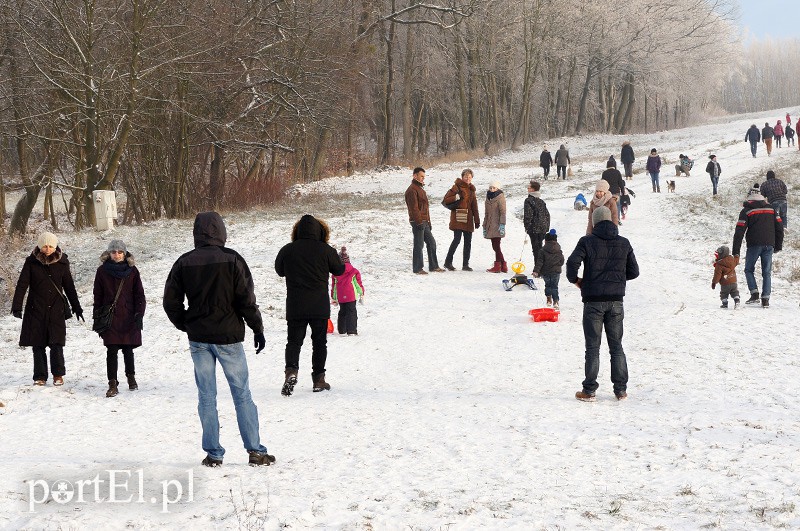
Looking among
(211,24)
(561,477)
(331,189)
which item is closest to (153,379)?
(561,477)

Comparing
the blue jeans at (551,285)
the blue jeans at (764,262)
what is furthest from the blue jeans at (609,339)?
the blue jeans at (764,262)

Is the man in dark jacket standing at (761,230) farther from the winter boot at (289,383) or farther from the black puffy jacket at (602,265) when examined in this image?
the winter boot at (289,383)

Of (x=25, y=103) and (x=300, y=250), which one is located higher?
(x=25, y=103)

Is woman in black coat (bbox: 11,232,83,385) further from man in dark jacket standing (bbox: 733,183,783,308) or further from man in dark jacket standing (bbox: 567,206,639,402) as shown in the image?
man in dark jacket standing (bbox: 733,183,783,308)

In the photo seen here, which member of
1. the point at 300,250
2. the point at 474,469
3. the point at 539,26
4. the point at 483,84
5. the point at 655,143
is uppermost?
the point at 539,26

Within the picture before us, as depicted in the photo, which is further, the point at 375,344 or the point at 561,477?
the point at 375,344

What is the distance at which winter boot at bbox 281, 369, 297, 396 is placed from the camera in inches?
344

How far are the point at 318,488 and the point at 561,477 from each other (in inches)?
70.6

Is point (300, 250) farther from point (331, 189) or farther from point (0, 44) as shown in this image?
point (331, 189)

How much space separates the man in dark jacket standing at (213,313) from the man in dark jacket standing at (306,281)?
7.86ft

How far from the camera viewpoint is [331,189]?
35.7 metres

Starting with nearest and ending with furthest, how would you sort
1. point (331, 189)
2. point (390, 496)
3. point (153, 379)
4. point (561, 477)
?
point (390, 496) < point (561, 477) < point (153, 379) < point (331, 189)

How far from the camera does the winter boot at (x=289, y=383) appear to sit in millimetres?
8742

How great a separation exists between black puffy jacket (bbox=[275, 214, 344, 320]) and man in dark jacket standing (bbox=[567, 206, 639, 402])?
260cm
